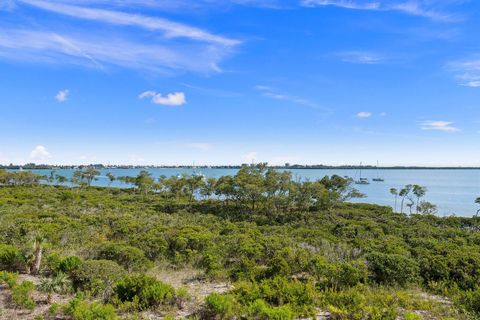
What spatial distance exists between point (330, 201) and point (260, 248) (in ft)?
84.5

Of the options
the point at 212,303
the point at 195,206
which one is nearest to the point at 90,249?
the point at 212,303

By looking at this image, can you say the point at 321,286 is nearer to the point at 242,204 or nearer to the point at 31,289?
the point at 31,289

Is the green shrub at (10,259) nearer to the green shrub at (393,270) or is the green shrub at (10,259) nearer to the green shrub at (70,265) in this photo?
the green shrub at (70,265)

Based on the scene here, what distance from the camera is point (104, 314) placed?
19.0 feet

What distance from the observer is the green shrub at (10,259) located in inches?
356

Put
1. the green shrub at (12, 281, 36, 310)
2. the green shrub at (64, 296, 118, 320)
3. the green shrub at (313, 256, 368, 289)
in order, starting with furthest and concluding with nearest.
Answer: the green shrub at (313, 256, 368, 289)
the green shrub at (12, 281, 36, 310)
the green shrub at (64, 296, 118, 320)

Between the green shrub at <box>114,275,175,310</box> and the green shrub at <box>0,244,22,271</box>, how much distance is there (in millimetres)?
4304

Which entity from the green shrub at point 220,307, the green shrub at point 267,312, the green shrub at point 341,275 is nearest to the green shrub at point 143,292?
the green shrub at point 220,307

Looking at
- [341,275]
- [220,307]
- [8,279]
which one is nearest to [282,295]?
[220,307]

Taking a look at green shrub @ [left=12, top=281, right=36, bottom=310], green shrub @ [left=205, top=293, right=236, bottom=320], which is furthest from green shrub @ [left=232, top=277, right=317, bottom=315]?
green shrub @ [left=12, top=281, right=36, bottom=310]

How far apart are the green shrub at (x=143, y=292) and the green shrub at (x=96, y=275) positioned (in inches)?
22.4

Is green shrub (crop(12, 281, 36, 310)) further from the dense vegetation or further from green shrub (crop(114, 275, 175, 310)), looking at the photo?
green shrub (crop(114, 275, 175, 310))

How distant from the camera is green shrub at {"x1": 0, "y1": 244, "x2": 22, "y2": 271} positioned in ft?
29.7

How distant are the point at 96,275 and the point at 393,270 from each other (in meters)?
8.47
